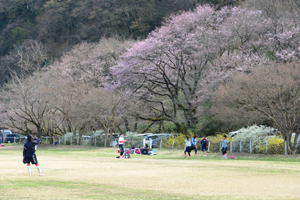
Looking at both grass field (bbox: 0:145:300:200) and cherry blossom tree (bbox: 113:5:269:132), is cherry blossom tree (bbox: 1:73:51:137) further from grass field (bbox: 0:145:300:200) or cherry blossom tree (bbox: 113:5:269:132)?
grass field (bbox: 0:145:300:200)

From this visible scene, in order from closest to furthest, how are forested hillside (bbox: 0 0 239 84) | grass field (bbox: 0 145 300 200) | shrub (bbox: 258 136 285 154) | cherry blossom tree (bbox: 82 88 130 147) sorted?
grass field (bbox: 0 145 300 200), shrub (bbox: 258 136 285 154), cherry blossom tree (bbox: 82 88 130 147), forested hillside (bbox: 0 0 239 84)

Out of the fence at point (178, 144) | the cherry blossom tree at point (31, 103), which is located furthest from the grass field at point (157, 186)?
the cherry blossom tree at point (31, 103)

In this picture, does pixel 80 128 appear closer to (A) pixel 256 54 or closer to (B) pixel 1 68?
(A) pixel 256 54

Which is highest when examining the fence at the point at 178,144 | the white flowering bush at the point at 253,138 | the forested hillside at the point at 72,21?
the forested hillside at the point at 72,21

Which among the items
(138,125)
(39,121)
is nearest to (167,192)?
(39,121)

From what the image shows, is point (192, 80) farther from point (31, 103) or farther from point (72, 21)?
point (72, 21)

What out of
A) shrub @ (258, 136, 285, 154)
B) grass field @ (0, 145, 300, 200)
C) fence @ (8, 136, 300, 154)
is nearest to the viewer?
grass field @ (0, 145, 300, 200)

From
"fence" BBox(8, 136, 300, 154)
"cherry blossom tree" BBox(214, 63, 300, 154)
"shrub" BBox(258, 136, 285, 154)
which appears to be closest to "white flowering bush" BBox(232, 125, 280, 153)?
"fence" BBox(8, 136, 300, 154)

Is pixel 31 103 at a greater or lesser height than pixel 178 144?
greater

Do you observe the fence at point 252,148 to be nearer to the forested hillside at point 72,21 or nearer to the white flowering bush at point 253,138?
the white flowering bush at point 253,138

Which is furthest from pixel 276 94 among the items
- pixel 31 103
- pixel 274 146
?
pixel 31 103

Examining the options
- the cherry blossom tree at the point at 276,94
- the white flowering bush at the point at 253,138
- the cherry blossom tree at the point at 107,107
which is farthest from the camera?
the cherry blossom tree at the point at 107,107

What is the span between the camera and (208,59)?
38.6m

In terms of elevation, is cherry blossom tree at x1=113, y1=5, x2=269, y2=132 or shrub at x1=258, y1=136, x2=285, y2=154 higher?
cherry blossom tree at x1=113, y1=5, x2=269, y2=132
